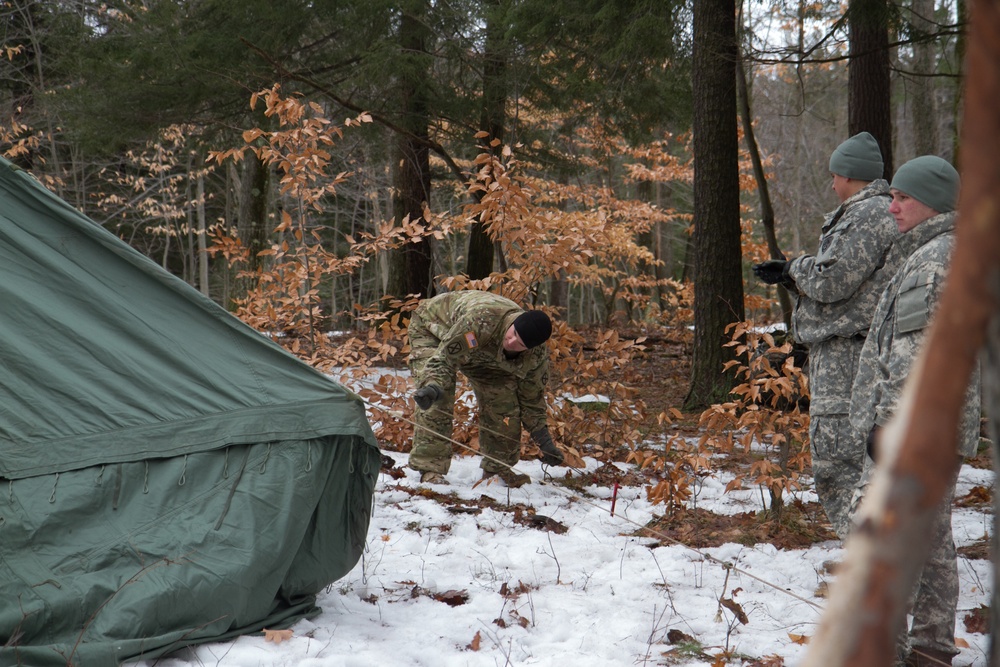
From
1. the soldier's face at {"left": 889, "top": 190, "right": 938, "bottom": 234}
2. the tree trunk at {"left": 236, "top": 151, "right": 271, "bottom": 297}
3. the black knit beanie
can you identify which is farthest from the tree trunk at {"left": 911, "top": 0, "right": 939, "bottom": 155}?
→ the soldier's face at {"left": 889, "top": 190, "right": 938, "bottom": 234}

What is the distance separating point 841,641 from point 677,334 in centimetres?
1245

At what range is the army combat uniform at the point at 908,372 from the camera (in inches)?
106

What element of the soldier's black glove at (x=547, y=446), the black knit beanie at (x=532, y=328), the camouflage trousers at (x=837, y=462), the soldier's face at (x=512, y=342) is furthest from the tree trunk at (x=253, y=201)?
the camouflage trousers at (x=837, y=462)

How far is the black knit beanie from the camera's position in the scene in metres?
5.02

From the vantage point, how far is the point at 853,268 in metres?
3.44

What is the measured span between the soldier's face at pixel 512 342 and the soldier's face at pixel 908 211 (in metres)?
2.49

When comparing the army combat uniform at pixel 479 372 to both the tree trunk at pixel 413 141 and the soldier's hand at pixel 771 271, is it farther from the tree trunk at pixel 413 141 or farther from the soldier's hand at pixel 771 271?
the tree trunk at pixel 413 141

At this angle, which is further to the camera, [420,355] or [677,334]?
[677,334]

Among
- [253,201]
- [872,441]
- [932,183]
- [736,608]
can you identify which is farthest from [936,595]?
[253,201]

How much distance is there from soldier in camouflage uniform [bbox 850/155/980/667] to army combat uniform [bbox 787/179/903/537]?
1.29 ft

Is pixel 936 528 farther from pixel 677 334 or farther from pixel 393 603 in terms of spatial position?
pixel 677 334

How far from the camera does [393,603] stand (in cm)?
361

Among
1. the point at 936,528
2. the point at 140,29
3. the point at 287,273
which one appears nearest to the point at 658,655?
the point at 936,528

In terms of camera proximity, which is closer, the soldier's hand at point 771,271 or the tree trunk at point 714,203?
the soldier's hand at point 771,271
